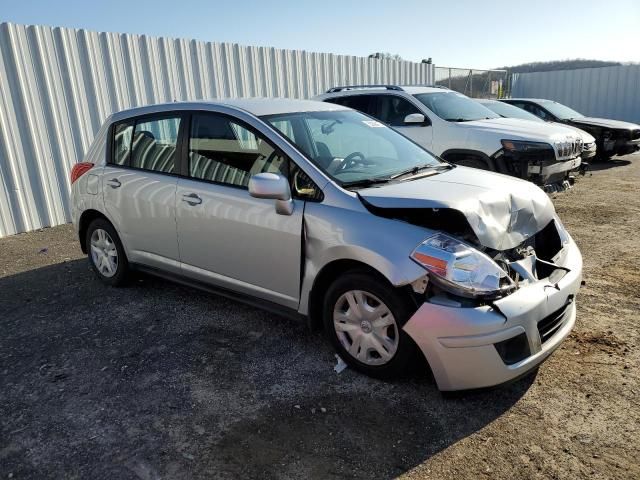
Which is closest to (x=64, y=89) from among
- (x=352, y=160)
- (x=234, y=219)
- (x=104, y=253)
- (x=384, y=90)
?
(x=104, y=253)

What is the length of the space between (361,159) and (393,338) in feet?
4.82

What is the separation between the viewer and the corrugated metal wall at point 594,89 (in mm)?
20156

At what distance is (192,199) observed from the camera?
4133 millimetres

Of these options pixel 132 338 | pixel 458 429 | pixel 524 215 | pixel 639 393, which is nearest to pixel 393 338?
pixel 458 429

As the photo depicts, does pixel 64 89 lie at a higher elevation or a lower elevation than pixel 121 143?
higher

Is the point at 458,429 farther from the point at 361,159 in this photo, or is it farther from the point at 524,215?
the point at 361,159

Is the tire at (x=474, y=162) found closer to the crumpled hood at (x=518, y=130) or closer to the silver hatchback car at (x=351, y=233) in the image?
the crumpled hood at (x=518, y=130)

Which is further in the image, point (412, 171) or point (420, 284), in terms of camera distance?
point (412, 171)

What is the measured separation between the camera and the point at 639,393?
10.0ft

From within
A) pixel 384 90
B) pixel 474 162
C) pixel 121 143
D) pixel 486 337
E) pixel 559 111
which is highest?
pixel 384 90

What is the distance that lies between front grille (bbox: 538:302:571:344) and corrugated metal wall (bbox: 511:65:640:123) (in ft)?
68.2

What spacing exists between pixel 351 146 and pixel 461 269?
1.60 meters

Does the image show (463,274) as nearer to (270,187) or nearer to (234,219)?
(270,187)

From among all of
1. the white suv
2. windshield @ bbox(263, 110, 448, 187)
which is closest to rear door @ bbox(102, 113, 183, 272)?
windshield @ bbox(263, 110, 448, 187)
